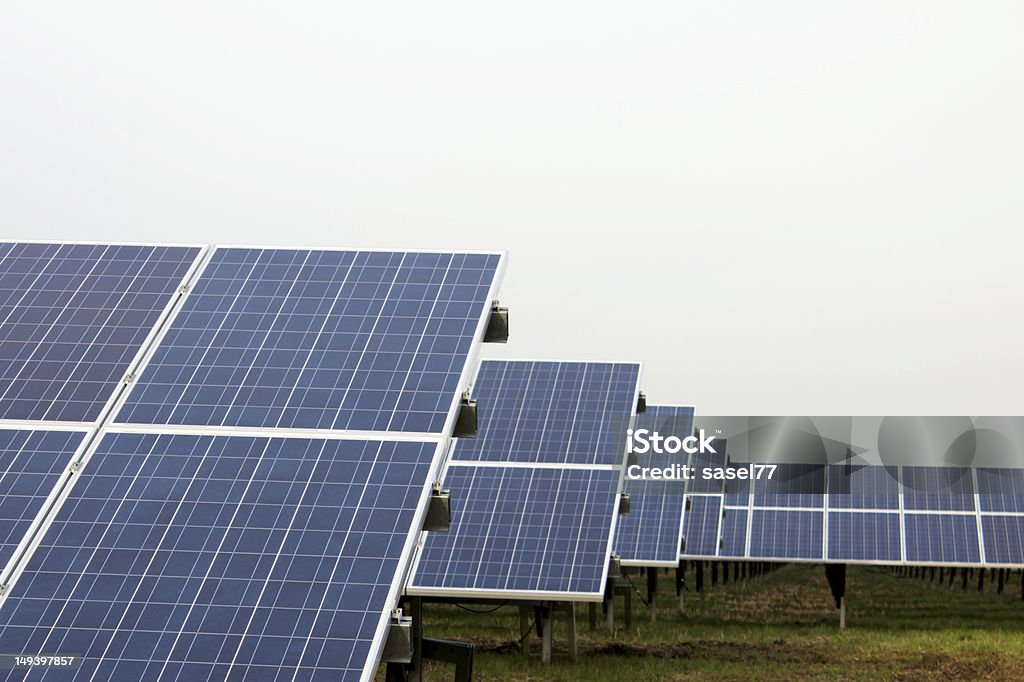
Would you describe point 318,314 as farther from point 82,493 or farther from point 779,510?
point 779,510

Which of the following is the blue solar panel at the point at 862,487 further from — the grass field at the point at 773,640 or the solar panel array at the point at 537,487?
the solar panel array at the point at 537,487

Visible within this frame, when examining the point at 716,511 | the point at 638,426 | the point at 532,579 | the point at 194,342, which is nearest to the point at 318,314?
the point at 194,342

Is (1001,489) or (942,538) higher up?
(1001,489)

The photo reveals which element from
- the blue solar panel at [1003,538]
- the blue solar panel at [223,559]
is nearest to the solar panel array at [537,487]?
the blue solar panel at [223,559]

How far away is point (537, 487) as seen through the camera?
78.7ft

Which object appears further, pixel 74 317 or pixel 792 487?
pixel 792 487

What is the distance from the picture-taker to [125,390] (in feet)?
42.6

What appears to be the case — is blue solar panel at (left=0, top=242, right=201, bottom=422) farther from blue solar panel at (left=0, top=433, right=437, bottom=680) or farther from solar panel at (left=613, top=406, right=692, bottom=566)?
solar panel at (left=613, top=406, right=692, bottom=566)

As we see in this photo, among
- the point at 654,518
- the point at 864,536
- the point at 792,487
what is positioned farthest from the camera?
the point at 792,487

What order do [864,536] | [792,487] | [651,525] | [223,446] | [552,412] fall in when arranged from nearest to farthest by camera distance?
[223,446], [552,412], [651,525], [864,536], [792,487]

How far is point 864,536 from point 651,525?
7.27 metres

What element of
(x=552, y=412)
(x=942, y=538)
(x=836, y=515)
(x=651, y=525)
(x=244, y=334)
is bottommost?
(x=244, y=334)

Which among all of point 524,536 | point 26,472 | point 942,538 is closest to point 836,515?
point 942,538

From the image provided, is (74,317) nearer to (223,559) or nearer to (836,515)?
(223,559)
